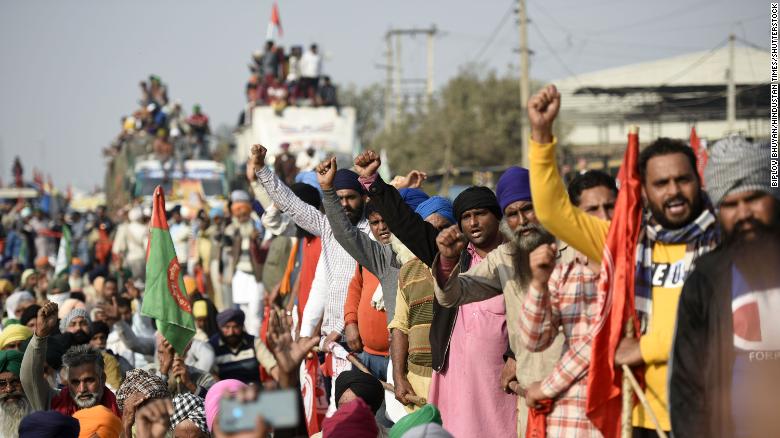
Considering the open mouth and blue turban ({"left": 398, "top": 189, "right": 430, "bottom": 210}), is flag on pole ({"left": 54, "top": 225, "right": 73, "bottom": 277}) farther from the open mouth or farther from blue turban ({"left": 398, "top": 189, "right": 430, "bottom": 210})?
the open mouth

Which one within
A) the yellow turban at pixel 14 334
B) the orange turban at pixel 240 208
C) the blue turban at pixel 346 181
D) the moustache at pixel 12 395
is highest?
the blue turban at pixel 346 181

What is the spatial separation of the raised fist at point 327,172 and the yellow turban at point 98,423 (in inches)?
64.8

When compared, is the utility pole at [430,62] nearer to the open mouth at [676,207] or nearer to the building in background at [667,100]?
the building in background at [667,100]

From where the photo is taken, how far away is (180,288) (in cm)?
755

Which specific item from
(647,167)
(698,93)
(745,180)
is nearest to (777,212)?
(745,180)

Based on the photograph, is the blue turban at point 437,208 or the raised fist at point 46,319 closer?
the blue turban at point 437,208

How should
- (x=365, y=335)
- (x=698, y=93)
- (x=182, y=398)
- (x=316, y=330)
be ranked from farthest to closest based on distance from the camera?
(x=698, y=93) < (x=316, y=330) < (x=365, y=335) < (x=182, y=398)

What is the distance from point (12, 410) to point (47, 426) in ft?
4.41

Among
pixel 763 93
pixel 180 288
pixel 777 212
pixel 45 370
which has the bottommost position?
pixel 45 370

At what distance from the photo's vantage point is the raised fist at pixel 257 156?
6739 mm

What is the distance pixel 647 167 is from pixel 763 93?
3148cm

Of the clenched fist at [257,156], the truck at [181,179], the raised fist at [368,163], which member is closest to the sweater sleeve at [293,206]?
the clenched fist at [257,156]

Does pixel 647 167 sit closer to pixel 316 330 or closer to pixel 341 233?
pixel 341 233

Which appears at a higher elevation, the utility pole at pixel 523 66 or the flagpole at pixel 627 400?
the utility pole at pixel 523 66
